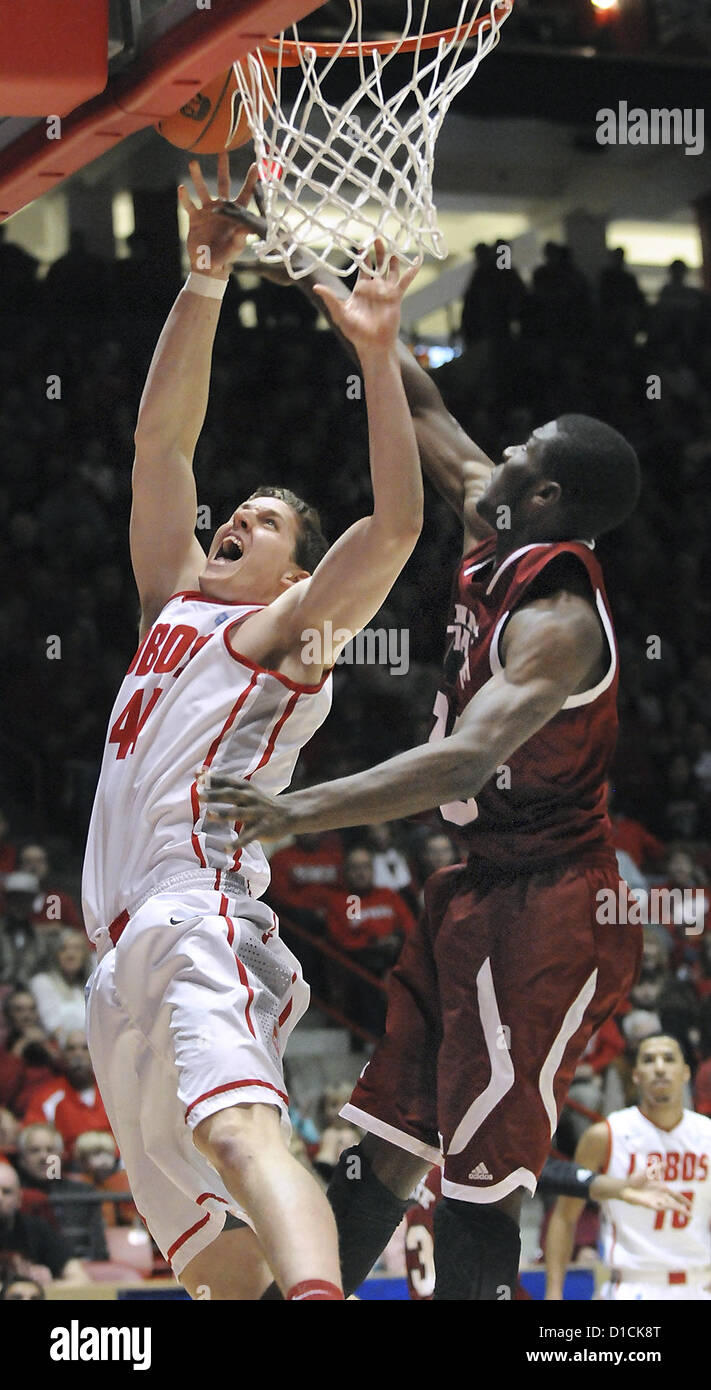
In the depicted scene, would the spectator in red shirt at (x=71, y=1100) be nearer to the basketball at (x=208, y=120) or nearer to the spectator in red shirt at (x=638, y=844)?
the spectator in red shirt at (x=638, y=844)

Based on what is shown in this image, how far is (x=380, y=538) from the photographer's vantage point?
3.22 meters

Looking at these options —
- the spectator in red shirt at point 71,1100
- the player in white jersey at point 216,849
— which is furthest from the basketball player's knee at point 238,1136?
the spectator in red shirt at point 71,1100

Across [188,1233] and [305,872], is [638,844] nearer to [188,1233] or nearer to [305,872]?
[305,872]

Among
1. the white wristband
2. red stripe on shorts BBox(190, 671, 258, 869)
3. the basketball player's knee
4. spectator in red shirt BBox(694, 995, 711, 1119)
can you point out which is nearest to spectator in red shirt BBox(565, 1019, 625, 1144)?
spectator in red shirt BBox(694, 995, 711, 1119)

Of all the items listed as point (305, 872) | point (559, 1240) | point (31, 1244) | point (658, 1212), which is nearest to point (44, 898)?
point (305, 872)

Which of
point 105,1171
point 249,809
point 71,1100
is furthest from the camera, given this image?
point 71,1100

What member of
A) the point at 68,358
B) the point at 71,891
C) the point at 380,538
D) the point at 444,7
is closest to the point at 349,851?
the point at 71,891

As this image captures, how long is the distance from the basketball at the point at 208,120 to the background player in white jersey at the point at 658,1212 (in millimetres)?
3291

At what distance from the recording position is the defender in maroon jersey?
3.37 meters

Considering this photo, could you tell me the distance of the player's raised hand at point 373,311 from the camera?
3232mm

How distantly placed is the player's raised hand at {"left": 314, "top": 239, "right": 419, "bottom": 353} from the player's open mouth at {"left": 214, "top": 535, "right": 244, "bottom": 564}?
553 millimetres

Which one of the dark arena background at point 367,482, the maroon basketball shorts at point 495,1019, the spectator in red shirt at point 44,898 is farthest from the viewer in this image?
the spectator in red shirt at point 44,898

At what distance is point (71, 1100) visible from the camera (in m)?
6.18

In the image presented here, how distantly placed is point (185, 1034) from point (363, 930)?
422 centimetres
